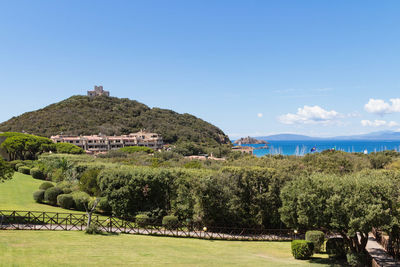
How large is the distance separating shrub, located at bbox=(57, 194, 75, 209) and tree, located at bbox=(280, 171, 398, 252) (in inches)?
988

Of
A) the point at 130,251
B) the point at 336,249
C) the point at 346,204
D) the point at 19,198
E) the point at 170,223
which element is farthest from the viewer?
the point at 19,198

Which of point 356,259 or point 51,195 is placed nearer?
point 356,259

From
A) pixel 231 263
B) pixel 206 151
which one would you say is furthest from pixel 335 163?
pixel 206 151

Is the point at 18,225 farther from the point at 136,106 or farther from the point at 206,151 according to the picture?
the point at 136,106

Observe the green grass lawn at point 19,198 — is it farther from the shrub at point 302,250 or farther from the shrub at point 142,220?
the shrub at point 302,250

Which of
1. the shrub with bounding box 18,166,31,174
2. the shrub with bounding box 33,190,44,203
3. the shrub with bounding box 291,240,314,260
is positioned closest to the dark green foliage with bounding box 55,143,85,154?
the shrub with bounding box 18,166,31,174

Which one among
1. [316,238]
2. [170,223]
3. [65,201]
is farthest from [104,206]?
[316,238]

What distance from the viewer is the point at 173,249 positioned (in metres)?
21.3

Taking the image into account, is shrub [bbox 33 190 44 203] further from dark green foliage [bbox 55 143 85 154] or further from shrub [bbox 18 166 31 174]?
dark green foliage [bbox 55 143 85 154]

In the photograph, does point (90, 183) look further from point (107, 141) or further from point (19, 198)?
point (107, 141)

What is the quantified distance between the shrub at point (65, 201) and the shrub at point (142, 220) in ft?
30.8

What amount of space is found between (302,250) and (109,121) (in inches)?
4791

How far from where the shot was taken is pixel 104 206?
111 ft

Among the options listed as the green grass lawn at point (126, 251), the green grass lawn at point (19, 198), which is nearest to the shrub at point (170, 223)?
the green grass lawn at point (126, 251)
